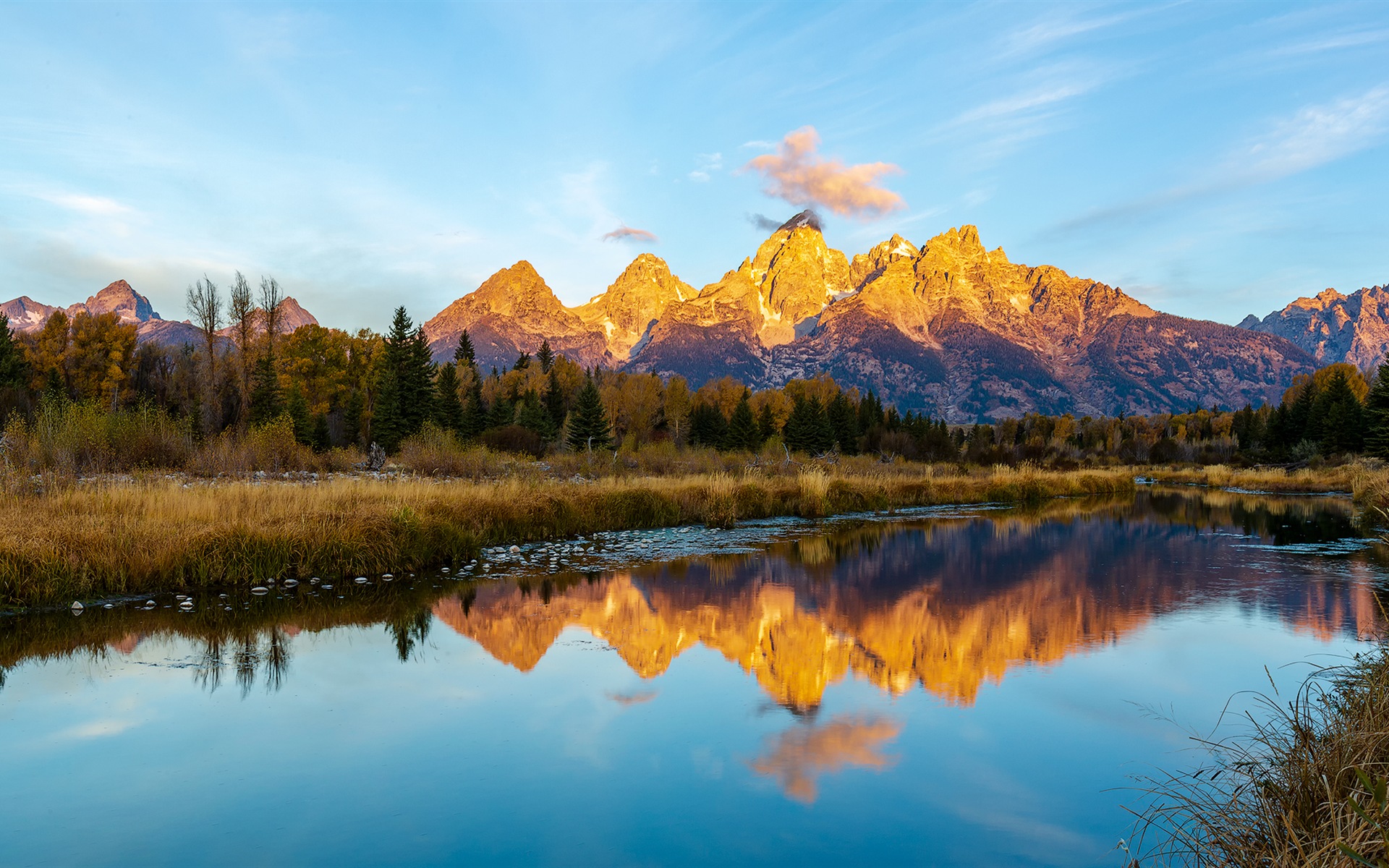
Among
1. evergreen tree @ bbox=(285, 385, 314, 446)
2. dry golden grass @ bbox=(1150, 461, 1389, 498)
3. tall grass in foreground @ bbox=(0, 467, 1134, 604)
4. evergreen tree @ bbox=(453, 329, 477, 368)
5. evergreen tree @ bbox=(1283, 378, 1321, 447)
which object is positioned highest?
evergreen tree @ bbox=(453, 329, 477, 368)

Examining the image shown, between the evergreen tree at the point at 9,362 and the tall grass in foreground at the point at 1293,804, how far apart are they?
2275 inches

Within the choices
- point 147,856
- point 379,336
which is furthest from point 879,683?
point 379,336

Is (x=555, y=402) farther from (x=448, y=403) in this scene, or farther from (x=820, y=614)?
(x=820, y=614)

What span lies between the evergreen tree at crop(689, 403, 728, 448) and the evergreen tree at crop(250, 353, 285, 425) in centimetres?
3757

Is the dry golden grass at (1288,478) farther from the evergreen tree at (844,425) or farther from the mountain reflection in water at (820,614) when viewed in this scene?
Result: the evergreen tree at (844,425)

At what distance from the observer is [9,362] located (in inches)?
1855

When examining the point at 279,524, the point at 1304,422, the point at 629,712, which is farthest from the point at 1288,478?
the point at 279,524

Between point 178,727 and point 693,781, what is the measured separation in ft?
15.9

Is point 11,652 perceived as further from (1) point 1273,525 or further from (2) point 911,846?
(1) point 1273,525

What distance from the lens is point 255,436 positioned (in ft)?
80.0

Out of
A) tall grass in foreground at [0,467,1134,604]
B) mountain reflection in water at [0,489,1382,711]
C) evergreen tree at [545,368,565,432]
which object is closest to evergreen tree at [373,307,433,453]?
evergreen tree at [545,368,565,432]

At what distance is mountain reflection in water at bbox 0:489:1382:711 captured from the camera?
30.4 feet

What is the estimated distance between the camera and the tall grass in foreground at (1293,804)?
11.4ft

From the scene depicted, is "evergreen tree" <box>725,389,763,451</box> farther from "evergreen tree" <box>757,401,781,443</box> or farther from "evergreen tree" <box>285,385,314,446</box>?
"evergreen tree" <box>285,385,314,446</box>
